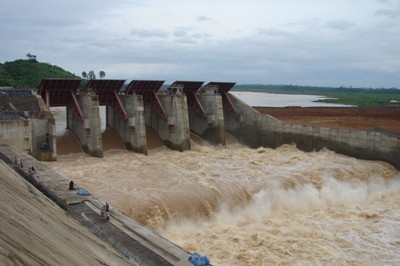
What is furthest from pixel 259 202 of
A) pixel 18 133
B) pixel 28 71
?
pixel 28 71

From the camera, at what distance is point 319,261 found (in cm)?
1200

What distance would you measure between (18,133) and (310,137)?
661 inches

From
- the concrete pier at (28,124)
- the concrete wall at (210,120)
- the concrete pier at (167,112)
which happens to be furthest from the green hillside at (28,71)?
the concrete pier at (28,124)

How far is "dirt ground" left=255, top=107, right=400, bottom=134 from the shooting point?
127ft

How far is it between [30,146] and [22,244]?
585 inches

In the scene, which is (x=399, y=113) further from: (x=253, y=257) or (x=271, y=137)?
(x=253, y=257)

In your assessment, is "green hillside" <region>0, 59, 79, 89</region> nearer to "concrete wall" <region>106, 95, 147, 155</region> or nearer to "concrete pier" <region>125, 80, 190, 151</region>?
"concrete pier" <region>125, 80, 190, 151</region>

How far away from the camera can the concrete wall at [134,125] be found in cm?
2402

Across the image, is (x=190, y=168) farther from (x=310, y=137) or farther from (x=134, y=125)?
(x=310, y=137)

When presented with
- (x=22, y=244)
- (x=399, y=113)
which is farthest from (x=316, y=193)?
(x=399, y=113)

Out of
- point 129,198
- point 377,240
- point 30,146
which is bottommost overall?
point 377,240

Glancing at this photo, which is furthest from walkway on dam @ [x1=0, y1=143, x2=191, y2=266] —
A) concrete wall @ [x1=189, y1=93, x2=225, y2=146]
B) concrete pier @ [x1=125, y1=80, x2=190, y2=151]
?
concrete wall @ [x1=189, y1=93, x2=225, y2=146]

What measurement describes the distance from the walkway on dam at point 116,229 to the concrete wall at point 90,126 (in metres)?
8.33

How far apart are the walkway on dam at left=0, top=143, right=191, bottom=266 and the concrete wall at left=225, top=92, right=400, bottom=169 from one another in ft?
55.3
